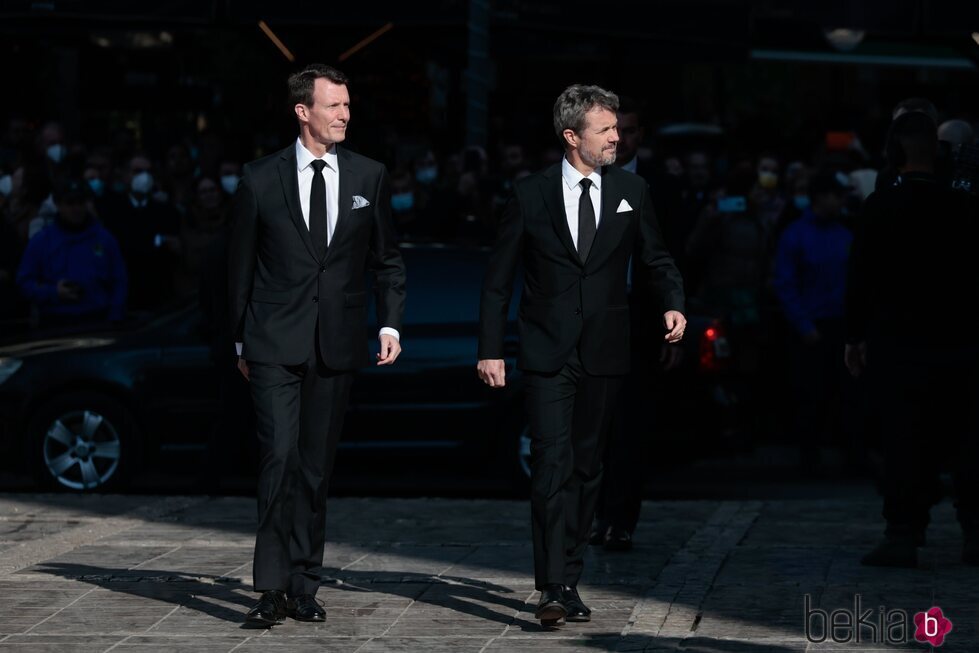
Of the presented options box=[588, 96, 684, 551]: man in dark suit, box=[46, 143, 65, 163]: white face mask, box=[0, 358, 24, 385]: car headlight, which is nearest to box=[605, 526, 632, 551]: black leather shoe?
box=[588, 96, 684, 551]: man in dark suit

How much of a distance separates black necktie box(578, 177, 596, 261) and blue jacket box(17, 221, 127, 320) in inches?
303

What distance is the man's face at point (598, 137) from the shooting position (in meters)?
7.67

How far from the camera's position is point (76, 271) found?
15.0 meters

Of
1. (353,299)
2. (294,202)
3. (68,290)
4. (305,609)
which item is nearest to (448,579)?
(305,609)

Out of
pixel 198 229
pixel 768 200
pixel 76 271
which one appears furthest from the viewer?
pixel 768 200

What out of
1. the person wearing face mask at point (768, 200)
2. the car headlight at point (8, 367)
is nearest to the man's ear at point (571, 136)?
the car headlight at point (8, 367)

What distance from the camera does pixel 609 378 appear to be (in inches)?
309

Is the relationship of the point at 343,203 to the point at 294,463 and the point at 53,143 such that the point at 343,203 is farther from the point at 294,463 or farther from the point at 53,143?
the point at 53,143

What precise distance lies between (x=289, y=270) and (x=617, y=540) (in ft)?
8.48

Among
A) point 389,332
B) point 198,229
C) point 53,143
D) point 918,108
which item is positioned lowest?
point 389,332

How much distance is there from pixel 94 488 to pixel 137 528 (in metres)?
2.88

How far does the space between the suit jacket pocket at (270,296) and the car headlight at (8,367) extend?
589cm

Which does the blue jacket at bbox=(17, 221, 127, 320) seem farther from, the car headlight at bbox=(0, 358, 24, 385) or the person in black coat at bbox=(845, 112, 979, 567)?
the person in black coat at bbox=(845, 112, 979, 567)

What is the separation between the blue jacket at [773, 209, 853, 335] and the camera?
14.5 metres
